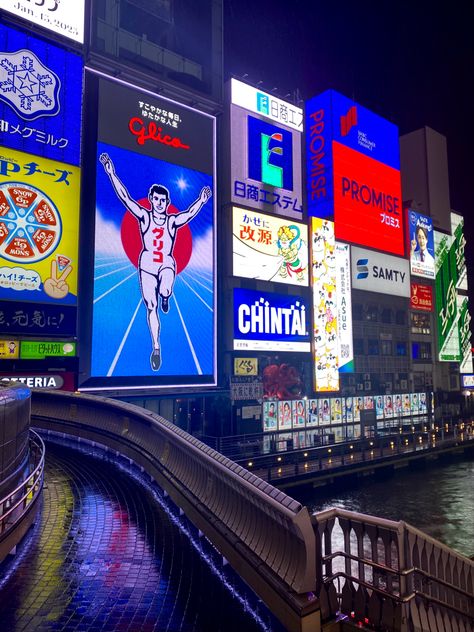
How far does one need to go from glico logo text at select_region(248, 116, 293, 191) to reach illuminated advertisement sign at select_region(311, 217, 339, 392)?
189 inches

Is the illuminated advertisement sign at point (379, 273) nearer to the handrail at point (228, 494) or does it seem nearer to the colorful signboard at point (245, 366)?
the colorful signboard at point (245, 366)

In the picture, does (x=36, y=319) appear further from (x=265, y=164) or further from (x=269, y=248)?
(x=265, y=164)

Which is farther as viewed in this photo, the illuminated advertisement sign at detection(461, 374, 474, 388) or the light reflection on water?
the illuminated advertisement sign at detection(461, 374, 474, 388)

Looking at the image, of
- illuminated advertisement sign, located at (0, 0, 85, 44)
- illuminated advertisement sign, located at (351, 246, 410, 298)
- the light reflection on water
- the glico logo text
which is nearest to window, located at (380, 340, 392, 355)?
illuminated advertisement sign, located at (351, 246, 410, 298)

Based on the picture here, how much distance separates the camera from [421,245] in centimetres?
5872

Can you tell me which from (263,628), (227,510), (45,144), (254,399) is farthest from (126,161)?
(263,628)

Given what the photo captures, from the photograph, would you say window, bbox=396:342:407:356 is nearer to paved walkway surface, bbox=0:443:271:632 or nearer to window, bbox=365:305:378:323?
window, bbox=365:305:378:323

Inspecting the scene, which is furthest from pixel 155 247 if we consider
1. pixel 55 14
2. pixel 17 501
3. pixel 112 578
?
pixel 112 578

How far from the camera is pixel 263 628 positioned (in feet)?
19.2

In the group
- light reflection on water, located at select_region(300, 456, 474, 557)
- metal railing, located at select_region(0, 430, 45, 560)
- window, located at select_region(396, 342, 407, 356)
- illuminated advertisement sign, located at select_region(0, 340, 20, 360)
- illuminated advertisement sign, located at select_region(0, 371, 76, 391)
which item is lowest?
light reflection on water, located at select_region(300, 456, 474, 557)

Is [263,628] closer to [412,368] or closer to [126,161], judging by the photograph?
[126,161]

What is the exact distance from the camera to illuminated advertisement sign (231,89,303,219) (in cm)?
3900

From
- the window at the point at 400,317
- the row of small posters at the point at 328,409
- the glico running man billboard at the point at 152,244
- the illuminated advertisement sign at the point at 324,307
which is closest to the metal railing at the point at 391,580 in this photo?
the glico running man billboard at the point at 152,244

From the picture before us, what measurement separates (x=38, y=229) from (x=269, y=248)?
17943 mm
